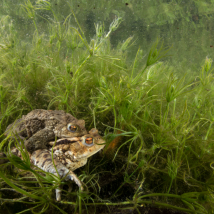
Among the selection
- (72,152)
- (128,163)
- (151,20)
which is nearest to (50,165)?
(72,152)

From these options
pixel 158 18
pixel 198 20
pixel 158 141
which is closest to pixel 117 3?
pixel 158 18

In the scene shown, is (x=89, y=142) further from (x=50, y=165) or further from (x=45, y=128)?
(x=45, y=128)

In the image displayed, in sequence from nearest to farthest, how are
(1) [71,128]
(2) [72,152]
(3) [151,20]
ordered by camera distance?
(2) [72,152] → (1) [71,128] → (3) [151,20]

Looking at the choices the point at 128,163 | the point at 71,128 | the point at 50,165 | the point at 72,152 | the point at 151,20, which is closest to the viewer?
the point at 50,165

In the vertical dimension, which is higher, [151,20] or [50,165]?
[151,20]

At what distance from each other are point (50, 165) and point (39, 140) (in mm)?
323

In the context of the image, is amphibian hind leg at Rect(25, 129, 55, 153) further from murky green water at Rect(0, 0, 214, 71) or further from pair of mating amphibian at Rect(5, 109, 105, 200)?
murky green water at Rect(0, 0, 214, 71)

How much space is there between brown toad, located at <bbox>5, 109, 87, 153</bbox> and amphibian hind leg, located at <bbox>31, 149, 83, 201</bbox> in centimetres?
10

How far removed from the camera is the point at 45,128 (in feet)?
4.98

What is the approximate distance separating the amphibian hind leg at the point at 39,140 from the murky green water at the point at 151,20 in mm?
5118

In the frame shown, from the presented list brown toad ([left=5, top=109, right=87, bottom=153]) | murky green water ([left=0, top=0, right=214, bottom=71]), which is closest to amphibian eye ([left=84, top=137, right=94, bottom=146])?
brown toad ([left=5, top=109, right=87, bottom=153])

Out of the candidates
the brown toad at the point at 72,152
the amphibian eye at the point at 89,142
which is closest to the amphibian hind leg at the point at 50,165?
the brown toad at the point at 72,152

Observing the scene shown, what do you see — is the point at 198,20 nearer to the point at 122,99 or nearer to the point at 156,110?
the point at 156,110

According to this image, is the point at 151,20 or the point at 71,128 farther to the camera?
the point at 151,20
